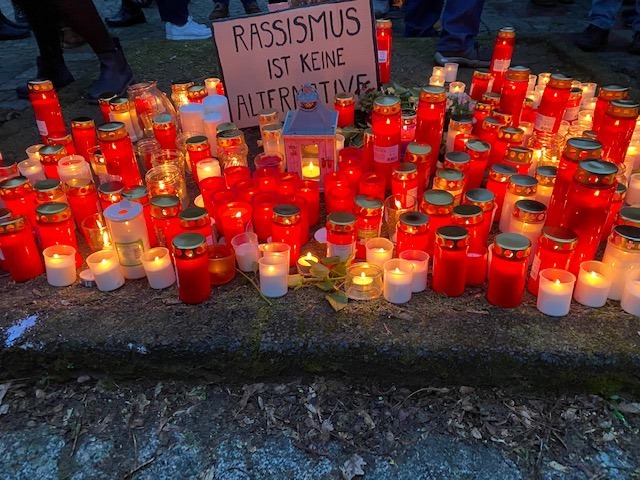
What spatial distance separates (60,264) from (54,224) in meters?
0.14

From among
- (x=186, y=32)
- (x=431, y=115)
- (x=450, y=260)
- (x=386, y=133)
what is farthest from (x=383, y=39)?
(x=186, y=32)

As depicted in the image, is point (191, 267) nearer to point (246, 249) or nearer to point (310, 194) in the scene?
point (246, 249)

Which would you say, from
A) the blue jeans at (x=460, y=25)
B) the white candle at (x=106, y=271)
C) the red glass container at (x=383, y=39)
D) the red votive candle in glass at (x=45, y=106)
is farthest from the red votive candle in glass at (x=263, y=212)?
the blue jeans at (x=460, y=25)

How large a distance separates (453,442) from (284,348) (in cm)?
55

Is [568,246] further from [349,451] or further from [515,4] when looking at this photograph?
[515,4]

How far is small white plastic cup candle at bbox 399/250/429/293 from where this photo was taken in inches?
69.4

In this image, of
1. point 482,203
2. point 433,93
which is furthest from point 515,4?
point 482,203

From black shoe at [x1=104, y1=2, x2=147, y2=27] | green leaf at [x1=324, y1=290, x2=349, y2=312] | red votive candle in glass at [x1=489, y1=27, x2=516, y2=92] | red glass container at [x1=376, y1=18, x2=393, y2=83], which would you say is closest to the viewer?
green leaf at [x1=324, y1=290, x2=349, y2=312]

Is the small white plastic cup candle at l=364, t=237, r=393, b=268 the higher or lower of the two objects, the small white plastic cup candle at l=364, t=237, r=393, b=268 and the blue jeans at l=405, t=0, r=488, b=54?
the lower

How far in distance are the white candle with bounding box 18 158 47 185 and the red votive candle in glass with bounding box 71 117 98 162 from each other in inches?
8.6

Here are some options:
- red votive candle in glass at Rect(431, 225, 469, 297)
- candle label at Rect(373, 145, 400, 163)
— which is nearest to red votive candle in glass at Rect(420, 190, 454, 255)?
red votive candle in glass at Rect(431, 225, 469, 297)

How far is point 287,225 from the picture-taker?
6.08 ft

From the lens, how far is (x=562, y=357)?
158cm

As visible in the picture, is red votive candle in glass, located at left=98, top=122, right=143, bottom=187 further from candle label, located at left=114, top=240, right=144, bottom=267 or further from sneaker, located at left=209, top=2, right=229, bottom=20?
sneaker, located at left=209, top=2, right=229, bottom=20
